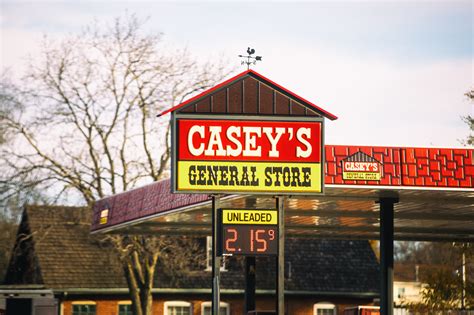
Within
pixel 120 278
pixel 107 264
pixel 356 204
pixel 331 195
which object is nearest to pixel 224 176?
pixel 331 195

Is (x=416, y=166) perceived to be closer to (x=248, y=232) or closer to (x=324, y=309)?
(x=248, y=232)

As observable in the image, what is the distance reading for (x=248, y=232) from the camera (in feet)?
73.5

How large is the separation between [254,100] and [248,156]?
139cm

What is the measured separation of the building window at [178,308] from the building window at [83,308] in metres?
3.52

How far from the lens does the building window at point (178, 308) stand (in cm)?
5022

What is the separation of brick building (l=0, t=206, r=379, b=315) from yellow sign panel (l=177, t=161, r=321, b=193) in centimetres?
2352

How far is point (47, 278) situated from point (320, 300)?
13151 millimetres

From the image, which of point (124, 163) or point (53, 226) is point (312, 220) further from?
point (53, 226)

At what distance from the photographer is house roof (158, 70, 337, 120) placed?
23.8 meters

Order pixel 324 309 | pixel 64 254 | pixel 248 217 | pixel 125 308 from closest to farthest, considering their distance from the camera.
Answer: pixel 248 217
pixel 125 308
pixel 64 254
pixel 324 309

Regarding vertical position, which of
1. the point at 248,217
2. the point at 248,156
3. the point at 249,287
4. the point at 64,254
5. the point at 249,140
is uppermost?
the point at 249,140

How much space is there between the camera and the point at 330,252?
55062mm

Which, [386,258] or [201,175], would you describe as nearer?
[201,175]

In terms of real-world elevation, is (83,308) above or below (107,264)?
below
